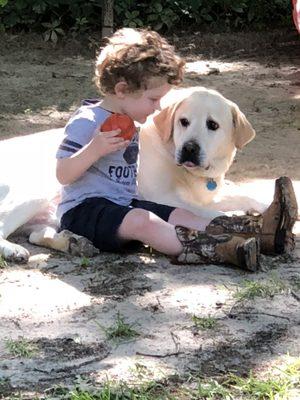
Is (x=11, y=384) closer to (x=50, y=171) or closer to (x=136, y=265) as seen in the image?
(x=136, y=265)

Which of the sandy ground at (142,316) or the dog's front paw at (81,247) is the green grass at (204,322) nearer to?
the sandy ground at (142,316)

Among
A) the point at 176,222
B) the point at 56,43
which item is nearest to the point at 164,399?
the point at 176,222

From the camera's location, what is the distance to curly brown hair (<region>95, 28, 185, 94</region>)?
3865mm

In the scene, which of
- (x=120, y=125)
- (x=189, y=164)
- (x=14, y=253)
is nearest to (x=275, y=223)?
(x=189, y=164)

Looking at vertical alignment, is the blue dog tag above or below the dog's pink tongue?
below

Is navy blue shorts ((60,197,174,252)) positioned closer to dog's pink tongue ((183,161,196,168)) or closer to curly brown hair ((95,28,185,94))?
dog's pink tongue ((183,161,196,168))

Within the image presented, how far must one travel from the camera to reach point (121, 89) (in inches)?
154

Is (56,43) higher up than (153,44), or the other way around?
(153,44)

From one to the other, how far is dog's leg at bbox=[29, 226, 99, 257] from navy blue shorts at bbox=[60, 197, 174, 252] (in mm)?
45

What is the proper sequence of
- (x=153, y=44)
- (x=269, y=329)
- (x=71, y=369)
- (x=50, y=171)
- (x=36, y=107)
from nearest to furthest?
(x=71, y=369)
(x=269, y=329)
(x=153, y=44)
(x=50, y=171)
(x=36, y=107)

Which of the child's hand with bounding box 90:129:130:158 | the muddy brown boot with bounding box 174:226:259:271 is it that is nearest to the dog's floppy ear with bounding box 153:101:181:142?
the child's hand with bounding box 90:129:130:158

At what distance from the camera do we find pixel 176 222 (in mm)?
4094

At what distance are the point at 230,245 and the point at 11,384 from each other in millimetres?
1357

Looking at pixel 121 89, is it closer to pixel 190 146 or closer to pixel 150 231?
pixel 190 146
